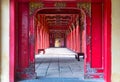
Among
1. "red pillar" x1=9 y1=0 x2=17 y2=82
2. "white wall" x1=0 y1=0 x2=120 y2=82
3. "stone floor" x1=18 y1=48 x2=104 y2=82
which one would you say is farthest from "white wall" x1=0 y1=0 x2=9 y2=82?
"stone floor" x1=18 y1=48 x2=104 y2=82

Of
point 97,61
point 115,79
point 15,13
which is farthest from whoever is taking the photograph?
point 97,61

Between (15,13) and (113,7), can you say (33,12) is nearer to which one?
(15,13)

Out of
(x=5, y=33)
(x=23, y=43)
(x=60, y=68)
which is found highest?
(x=5, y=33)

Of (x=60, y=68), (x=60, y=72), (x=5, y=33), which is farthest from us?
(x=60, y=68)

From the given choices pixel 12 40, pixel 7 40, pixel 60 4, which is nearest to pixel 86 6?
pixel 60 4

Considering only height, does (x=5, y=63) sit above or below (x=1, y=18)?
below

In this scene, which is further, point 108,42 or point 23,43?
point 23,43

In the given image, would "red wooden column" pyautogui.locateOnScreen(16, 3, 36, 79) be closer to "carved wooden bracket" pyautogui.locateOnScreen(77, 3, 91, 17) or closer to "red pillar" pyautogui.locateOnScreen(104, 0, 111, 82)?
"carved wooden bracket" pyautogui.locateOnScreen(77, 3, 91, 17)

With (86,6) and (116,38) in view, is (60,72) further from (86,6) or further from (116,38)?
(116,38)

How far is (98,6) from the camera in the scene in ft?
31.3

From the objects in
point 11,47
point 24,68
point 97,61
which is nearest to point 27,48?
point 24,68

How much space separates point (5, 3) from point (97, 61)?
128 inches

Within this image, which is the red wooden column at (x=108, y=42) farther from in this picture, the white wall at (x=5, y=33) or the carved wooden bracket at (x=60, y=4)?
the white wall at (x=5, y=33)

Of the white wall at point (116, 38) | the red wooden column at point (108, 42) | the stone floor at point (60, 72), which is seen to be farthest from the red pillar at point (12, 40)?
the white wall at point (116, 38)
